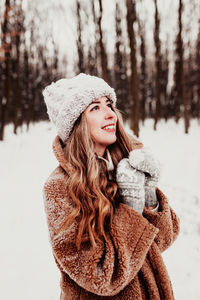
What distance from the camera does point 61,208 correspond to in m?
1.36

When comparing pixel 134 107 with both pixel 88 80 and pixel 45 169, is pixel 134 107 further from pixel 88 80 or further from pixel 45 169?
pixel 88 80

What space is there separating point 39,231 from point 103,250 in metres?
3.76

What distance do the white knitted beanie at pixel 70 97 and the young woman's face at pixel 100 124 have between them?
0.06m

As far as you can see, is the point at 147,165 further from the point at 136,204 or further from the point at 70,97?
the point at 70,97

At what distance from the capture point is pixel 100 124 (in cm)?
160

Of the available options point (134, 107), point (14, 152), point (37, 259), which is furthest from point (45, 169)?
point (37, 259)

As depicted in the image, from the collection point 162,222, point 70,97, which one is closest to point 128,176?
point 162,222

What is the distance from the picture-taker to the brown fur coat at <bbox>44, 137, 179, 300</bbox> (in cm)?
121

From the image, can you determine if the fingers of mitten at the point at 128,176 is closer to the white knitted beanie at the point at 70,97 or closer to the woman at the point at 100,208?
the woman at the point at 100,208

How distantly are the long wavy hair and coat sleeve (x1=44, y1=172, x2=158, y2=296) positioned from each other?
45mm

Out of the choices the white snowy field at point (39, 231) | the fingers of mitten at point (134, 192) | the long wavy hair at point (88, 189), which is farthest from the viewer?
the white snowy field at point (39, 231)

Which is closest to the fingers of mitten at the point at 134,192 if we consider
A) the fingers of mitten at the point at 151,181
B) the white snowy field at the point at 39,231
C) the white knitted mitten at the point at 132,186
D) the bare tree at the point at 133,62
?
the white knitted mitten at the point at 132,186

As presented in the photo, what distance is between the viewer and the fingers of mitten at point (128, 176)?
1443 millimetres

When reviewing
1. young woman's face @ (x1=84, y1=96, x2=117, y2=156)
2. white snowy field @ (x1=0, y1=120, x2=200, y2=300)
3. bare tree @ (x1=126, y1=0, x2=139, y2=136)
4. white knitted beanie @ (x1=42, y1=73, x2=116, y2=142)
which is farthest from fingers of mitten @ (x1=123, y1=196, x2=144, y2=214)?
bare tree @ (x1=126, y1=0, x2=139, y2=136)
